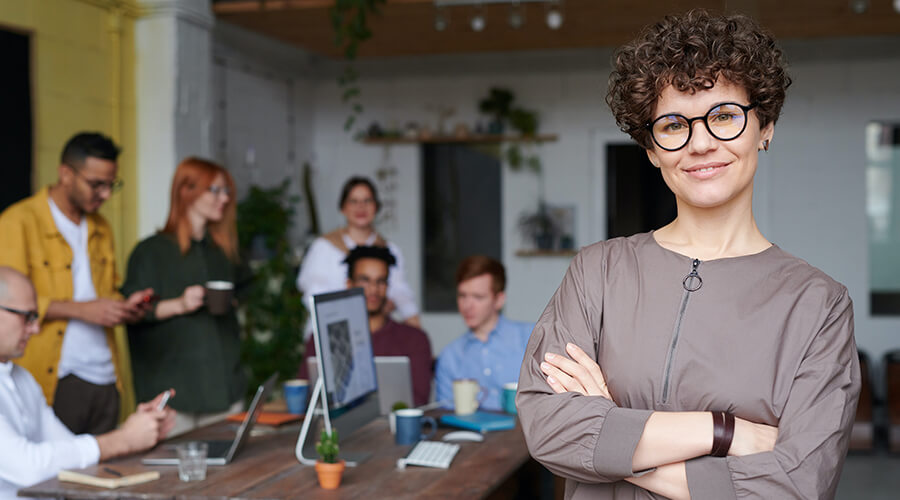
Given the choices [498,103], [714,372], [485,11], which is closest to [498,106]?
[498,103]

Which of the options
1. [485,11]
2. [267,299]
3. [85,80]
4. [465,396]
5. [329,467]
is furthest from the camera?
[267,299]

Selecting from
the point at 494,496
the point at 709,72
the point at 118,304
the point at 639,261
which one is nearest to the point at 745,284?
the point at 639,261

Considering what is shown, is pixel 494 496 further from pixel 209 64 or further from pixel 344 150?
pixel 344 150

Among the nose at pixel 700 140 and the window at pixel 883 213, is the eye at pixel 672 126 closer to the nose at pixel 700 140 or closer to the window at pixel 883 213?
the nose at pixel 700 140

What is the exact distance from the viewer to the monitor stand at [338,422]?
2.48 m

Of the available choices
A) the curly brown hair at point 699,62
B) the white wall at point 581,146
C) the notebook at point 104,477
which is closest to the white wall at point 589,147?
the white wall at point 581,146

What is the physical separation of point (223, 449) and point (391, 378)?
2.28 feet

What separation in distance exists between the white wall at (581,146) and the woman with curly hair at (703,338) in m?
5.50

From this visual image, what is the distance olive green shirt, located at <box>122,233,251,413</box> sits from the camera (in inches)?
135

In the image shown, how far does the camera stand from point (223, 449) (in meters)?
2.60

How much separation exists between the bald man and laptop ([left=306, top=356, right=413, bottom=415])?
0.84 m

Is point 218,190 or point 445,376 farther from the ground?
point 218,190

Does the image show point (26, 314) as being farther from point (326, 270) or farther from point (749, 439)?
point (326, 270)

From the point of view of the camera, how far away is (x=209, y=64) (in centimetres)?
531
